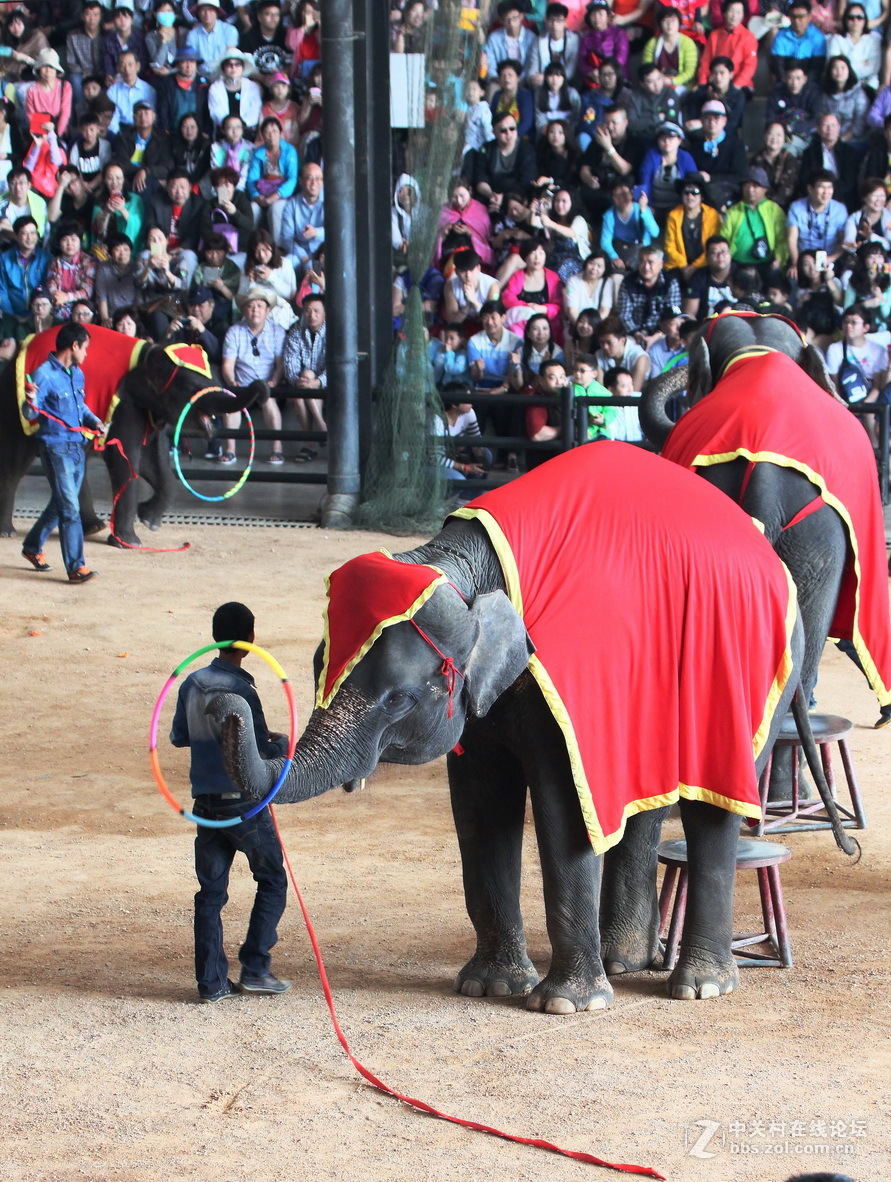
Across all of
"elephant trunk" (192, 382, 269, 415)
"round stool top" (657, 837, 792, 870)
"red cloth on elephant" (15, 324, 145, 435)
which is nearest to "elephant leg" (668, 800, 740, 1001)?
"round stool top" (657, 837, 792, 870)

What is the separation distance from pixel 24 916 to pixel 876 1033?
114 inches

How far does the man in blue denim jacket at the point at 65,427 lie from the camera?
1068cm

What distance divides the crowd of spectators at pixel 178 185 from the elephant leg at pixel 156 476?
1.81 meters

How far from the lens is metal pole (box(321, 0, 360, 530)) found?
12.6m

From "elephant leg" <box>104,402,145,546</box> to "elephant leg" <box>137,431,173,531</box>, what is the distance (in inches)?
3.4

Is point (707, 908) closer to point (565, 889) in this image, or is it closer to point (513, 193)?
point (565, 889)

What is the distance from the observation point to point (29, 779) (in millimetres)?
7469

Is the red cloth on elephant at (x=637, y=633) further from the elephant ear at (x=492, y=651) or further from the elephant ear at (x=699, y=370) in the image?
the elephant ear at (x=699, y=370)

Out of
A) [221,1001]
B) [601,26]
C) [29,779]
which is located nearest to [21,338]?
[601,26]

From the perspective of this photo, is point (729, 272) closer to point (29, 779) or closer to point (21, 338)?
point (21, 338)

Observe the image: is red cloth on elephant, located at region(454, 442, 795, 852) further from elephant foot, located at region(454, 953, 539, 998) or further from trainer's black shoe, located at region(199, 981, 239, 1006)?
trainer's black shoe, located at region(199, 981, 239, 1006)

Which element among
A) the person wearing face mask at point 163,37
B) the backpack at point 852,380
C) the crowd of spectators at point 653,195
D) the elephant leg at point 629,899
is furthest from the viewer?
the person wearing face mask at point 163,37

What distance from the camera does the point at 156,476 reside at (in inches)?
488

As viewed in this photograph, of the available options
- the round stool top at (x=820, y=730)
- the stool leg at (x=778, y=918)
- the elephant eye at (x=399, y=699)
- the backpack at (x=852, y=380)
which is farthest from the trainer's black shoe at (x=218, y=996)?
the backpack at (x=852, y=380)
